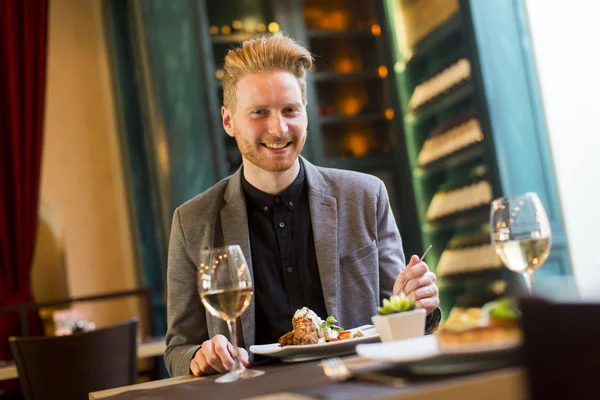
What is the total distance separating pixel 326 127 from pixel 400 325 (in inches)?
199

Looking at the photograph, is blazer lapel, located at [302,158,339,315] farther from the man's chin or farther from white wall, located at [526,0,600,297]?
white wall, located at [526,0,600,297]

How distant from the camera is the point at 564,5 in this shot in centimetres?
445

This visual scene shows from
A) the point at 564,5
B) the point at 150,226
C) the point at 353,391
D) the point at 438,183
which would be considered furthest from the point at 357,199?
the point at 150,226

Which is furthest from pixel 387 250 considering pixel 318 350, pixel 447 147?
pixel 447 147

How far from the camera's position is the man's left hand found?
152cm

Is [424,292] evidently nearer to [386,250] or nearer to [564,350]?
[386,250]

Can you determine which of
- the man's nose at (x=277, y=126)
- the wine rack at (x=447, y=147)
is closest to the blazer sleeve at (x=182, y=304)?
the man's nose at (x=277, y=126)

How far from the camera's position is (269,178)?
2.14m

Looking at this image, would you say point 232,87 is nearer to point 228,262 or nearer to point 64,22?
point 228,262

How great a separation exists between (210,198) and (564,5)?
3.12 metres

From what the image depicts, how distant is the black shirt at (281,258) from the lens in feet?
6.63

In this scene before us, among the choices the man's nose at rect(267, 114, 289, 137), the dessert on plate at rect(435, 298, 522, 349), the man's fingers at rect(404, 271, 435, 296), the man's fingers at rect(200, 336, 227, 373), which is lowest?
the man's fingers at rect(200, 336, 227, 373)

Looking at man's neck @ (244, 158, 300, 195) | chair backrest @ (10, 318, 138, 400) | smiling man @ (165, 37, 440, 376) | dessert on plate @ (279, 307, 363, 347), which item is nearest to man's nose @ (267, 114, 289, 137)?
smiling man @ (165, 37, 440, 376)

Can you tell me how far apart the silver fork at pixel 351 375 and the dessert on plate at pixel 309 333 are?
0.22m
